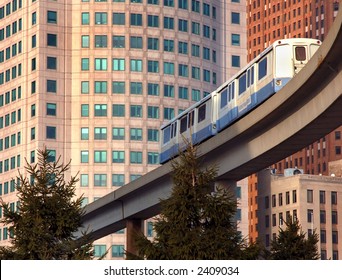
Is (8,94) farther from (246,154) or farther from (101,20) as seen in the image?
(246,154)

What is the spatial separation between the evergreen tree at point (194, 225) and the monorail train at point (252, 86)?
11457mm

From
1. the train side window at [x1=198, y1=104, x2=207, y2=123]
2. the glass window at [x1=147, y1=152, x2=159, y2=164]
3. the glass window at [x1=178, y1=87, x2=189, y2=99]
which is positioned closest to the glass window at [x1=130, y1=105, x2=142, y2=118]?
the glass window at [x1=147, y1=152, x2=159, y2=164]

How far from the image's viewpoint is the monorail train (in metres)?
59.3

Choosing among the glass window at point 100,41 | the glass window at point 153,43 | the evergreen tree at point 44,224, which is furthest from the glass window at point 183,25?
the evergreen tree at point 44,224

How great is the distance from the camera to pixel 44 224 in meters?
45.8

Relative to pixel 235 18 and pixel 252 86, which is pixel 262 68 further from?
pixel 235 18

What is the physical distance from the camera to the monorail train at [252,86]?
195 ft

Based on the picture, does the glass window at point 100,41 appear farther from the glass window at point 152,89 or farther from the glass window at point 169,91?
the glass window at point 169,91

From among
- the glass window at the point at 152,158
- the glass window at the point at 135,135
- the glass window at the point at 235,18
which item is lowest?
the glass window at the point at 152,158

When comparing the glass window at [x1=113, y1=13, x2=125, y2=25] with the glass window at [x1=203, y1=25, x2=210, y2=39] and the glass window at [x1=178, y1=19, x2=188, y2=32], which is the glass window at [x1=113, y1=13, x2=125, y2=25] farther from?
the glass window at [x1=203, y1=25, x2=210, y2=39]

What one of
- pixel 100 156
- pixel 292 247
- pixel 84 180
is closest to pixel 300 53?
pixel 292 247

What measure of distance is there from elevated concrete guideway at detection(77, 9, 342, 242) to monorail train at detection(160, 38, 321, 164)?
1.48m

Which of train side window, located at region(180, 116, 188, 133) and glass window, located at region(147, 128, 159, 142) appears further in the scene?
glass window, located at region(147, 128, 159, 142)

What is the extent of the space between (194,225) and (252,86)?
2171cm
